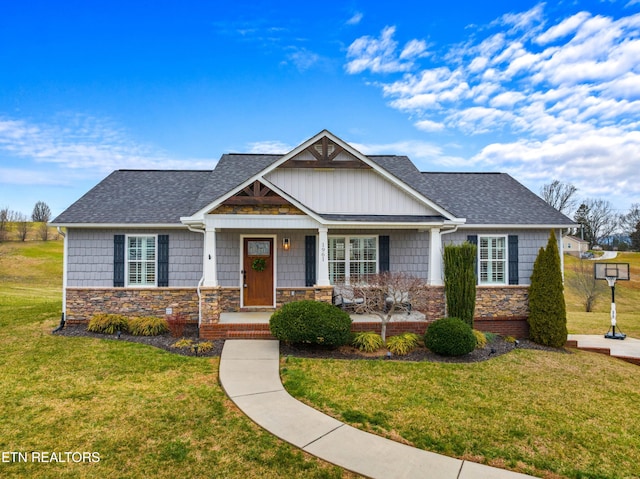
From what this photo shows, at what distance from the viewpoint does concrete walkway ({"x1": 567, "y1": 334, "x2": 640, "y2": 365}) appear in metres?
9.63

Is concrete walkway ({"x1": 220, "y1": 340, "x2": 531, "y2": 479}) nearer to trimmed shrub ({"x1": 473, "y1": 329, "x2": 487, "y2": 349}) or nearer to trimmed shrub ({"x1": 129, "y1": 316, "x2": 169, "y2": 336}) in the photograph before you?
trimmed shrub ({"x1": 129, "y1": 316, "x2": 169, "y2": 336})

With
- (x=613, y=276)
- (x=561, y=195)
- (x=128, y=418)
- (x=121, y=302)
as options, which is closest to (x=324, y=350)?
(x=128, y=418)

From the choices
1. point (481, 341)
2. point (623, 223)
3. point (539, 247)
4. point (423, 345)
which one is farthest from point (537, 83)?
point (623, 223)

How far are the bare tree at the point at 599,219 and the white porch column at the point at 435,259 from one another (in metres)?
53.2

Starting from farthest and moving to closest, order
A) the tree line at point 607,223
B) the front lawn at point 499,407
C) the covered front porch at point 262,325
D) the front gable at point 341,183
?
the tree line at point 607,223
the front gable at point 341,183
the covered front porch at point 262,325
the front lawn at point 499,407

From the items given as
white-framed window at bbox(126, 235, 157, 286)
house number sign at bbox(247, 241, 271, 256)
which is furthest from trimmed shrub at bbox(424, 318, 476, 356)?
white-framed window at bbox(126, 235, 157, 286)

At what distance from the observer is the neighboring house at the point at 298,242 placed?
1020 centimetres

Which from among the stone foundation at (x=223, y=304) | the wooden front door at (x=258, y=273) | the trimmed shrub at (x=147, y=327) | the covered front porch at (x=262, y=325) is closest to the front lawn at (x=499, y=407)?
the covered front porch at (x=262, y=325)

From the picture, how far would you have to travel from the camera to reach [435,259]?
1012 centimetres

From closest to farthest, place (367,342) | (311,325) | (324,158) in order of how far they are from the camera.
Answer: (311,325) < (367,342) < (324,158)

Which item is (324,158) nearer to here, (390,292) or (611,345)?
(390,292)

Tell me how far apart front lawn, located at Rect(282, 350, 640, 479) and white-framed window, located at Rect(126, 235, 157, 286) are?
19.3 feet

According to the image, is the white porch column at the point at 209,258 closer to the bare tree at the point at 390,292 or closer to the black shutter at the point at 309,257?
the black shutter at the point at 309,257

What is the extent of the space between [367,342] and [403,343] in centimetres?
87
